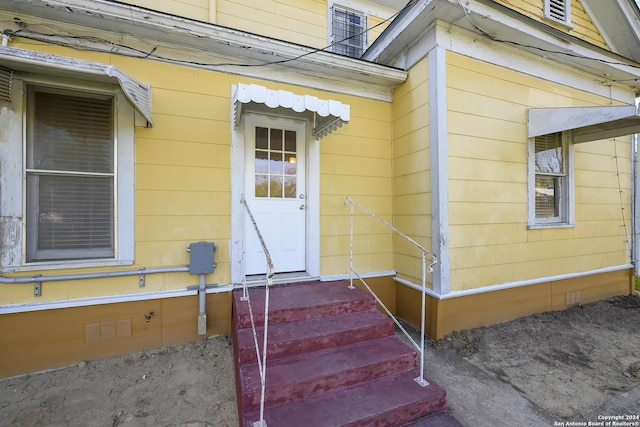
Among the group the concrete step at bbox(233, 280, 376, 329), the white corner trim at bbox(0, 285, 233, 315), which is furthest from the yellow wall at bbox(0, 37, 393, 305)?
the concrete step at bbox(233, 280, 376, 329)

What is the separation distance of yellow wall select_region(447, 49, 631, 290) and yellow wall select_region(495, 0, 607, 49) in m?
1.00

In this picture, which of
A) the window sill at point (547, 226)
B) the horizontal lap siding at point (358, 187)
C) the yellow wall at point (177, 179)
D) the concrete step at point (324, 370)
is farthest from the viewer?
the window sill at point (547, 226)

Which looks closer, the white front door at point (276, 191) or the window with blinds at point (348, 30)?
the white front door at point (276, 191)

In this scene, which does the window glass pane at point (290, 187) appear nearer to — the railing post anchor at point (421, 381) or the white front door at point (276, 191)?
the white front door at point (276, 191)

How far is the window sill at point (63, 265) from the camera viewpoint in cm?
244

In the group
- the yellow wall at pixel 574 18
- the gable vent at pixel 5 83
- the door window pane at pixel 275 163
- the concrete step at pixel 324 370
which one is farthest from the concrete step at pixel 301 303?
the yellow wall at pixel 574 18

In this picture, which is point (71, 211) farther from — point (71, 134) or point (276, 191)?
point (276, 191)

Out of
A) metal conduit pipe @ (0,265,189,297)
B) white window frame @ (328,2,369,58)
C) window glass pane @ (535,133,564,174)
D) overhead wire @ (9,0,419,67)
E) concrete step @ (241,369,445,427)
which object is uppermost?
white window frame @ (328,2,369,58)

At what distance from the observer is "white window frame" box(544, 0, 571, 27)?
13.4ft

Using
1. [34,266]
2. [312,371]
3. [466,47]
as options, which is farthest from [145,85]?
[466,47]

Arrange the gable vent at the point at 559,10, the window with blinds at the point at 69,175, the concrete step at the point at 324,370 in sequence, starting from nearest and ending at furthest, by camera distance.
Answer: the concrete step at the point at 324,370
the window with blinds at the point at 69,175
the gable vent at the point at 559,10

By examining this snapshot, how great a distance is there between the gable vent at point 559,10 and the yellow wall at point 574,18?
14 cm

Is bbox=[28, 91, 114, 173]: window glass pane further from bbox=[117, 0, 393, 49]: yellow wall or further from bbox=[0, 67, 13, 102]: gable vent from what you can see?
bbox=[117, 0, 393, 49]: yellow wall

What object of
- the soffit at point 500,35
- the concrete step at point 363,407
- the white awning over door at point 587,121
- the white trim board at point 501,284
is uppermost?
the soffit at point 500,35
